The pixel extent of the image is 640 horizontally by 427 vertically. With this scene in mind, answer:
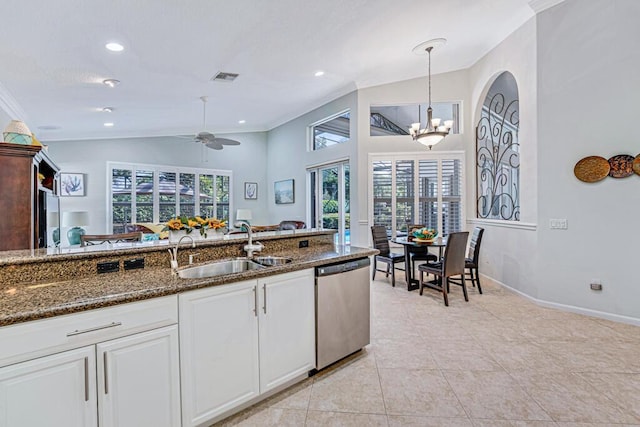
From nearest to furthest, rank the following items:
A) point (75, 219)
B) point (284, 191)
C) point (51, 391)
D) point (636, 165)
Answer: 1. point (51, 391)
2. point (636, 165)
3. point (75, 219)
4. point (284, 191)

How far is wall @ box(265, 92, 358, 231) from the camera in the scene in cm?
603

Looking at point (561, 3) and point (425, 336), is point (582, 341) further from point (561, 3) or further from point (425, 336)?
point (561, 3)

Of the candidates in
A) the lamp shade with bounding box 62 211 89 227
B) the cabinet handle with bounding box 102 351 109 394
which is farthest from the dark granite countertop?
the lamp shade with bounding box 62 211 89 227

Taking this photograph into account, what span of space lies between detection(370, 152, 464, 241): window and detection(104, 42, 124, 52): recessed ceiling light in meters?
4.06

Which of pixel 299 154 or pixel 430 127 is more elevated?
pixel 299 154

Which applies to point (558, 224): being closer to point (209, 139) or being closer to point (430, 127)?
point (430, 127)

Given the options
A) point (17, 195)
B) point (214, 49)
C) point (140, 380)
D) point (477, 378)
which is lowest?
point (477, 378)

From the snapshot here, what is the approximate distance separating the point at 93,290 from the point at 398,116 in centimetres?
573

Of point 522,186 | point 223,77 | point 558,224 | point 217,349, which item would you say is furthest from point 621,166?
point 223,77

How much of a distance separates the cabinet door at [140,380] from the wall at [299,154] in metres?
4.69

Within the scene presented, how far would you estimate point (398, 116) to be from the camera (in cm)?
610

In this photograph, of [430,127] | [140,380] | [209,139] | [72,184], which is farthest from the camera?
[72,184]

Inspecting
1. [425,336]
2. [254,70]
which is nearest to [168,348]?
[425,336]

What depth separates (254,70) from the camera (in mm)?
4750
